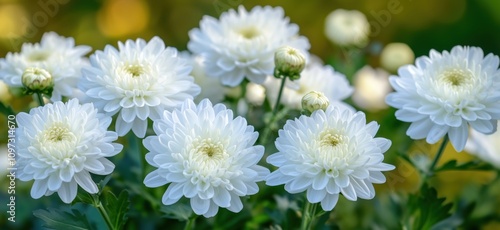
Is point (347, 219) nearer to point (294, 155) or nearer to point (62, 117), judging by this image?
point (294, 155)

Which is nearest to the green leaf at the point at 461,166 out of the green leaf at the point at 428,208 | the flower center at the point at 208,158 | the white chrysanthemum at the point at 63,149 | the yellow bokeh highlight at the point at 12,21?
the green leaf at the point at 428,208

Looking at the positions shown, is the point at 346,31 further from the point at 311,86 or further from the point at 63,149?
the point at 63,149

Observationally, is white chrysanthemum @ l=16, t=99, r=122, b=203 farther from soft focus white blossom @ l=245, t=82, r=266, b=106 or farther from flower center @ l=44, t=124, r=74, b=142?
soft focus white blossom @ l=245, t=82, r=266, b=106

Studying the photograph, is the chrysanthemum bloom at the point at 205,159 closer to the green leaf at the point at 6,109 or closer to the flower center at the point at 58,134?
the flower center at the point at 58,134

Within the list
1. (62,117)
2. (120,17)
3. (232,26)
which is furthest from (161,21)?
(62,117)

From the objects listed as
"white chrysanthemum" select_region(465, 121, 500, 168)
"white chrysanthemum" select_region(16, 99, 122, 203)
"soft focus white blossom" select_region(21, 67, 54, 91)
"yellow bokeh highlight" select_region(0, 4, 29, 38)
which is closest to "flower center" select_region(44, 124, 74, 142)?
"white chrysanthemum" select_region(16, 99, 122, 203)
